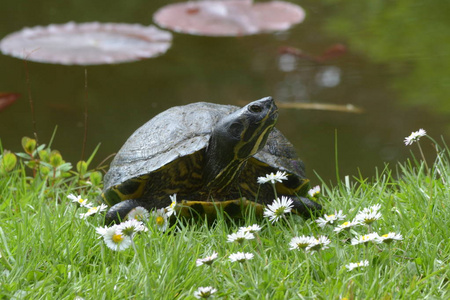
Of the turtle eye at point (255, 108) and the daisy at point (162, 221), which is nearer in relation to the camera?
the daisy at point (162, 221)

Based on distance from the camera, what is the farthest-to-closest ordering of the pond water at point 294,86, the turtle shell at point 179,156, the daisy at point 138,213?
the pond water at point 294,86 → the turtle shell at point 179,156 → the daisy at point 138,213

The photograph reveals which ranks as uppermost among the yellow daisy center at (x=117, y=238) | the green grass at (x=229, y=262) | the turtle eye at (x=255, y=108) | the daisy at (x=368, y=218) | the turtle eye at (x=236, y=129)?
the turtle eye at (x=255, y=108)

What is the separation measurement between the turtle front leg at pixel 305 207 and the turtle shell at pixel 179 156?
9cm

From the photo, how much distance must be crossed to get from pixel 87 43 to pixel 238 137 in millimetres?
2685

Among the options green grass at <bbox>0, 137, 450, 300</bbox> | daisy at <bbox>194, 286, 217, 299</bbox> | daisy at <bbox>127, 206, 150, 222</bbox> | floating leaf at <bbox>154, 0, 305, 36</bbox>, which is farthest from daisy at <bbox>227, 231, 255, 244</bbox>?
floating leaf at <bbox>154, 0, 305, 36</bbox>

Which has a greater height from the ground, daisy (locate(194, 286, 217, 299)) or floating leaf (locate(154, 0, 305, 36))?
daisy (locate(194, 286, 217, 299))

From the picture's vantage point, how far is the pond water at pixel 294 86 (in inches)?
120

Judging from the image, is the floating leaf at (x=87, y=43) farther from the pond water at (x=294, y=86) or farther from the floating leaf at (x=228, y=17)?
the floating leaf at (x=228, y=17)

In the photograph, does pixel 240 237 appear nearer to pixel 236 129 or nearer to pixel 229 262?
pixel 229 262

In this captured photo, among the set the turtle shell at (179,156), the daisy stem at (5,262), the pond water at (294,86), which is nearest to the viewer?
the daisy stem at (5,262)

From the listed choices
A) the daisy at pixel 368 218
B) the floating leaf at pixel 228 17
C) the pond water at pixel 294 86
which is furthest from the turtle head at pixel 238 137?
the floating leaf at pixel 228 17

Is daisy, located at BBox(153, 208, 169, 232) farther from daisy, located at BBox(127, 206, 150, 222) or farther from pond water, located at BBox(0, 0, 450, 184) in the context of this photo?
pond water, located at BBox(0, 0, 450, 184)

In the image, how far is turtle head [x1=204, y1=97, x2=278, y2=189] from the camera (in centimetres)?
172

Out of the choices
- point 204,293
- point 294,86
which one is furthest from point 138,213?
point 294,86
